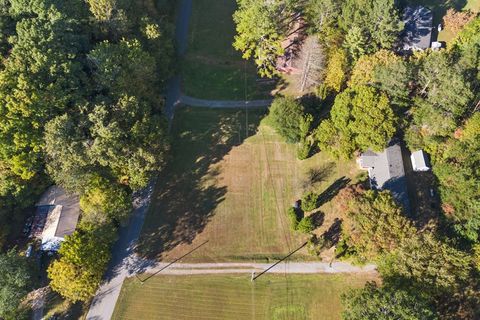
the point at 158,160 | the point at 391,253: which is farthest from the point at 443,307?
the point at 158,160

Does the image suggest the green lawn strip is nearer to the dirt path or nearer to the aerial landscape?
the aerial landscape

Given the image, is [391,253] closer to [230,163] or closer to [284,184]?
[284,184]

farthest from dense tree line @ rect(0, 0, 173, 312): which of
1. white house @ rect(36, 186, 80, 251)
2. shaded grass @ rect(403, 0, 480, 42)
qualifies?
shaded grass @ rect(403, 0, 480, 42)

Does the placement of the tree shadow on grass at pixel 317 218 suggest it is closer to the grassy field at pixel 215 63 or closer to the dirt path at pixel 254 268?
the dirt path at pixel 254 268

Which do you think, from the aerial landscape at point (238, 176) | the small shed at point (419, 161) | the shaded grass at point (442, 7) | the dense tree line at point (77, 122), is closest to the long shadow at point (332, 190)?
the aerial landscape at point (238, 176)

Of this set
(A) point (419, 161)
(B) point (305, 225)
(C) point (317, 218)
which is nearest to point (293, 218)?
(B) point (305, 225)
